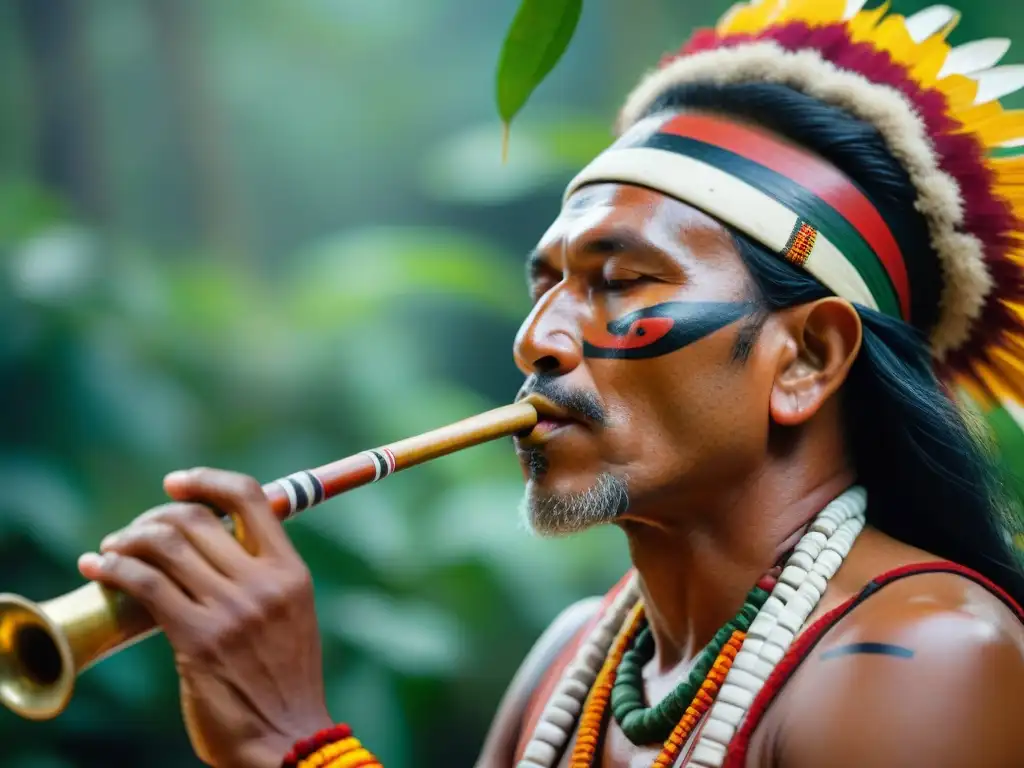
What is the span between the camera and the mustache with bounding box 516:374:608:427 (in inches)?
58.0

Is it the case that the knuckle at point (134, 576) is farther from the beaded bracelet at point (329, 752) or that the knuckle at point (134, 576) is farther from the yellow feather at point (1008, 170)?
the yellow feather at point (1008, 170)

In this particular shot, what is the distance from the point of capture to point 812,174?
5.16 feet

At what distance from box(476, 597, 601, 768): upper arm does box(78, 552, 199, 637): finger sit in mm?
733

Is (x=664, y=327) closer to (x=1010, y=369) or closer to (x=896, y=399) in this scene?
(x=896, y=399)

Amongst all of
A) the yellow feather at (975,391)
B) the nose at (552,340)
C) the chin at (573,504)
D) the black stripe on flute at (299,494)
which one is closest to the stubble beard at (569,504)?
the chin at (573,504)

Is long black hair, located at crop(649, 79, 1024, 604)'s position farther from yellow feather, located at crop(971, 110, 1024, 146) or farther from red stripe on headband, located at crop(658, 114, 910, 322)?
yellow feather, located at crop(971, 110, 1024, 146)

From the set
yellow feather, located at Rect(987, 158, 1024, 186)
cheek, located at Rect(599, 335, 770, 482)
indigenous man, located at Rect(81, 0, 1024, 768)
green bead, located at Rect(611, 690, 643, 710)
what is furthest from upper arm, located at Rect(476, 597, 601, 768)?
yellow feather, located at Rect(987, 158, 1024, 186)

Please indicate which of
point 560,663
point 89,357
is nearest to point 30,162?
point 89,357

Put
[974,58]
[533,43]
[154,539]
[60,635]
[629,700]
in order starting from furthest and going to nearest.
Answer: [974,58] < [629,700] < [533,43] < [154,539] < [60,635]

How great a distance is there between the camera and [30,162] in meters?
3.67

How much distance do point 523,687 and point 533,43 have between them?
1.02 meters

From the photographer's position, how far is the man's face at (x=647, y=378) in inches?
57.8

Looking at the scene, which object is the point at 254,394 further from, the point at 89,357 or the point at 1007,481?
the point at 1007,481

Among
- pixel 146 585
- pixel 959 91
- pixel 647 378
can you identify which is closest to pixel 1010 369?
pixel 959 91
